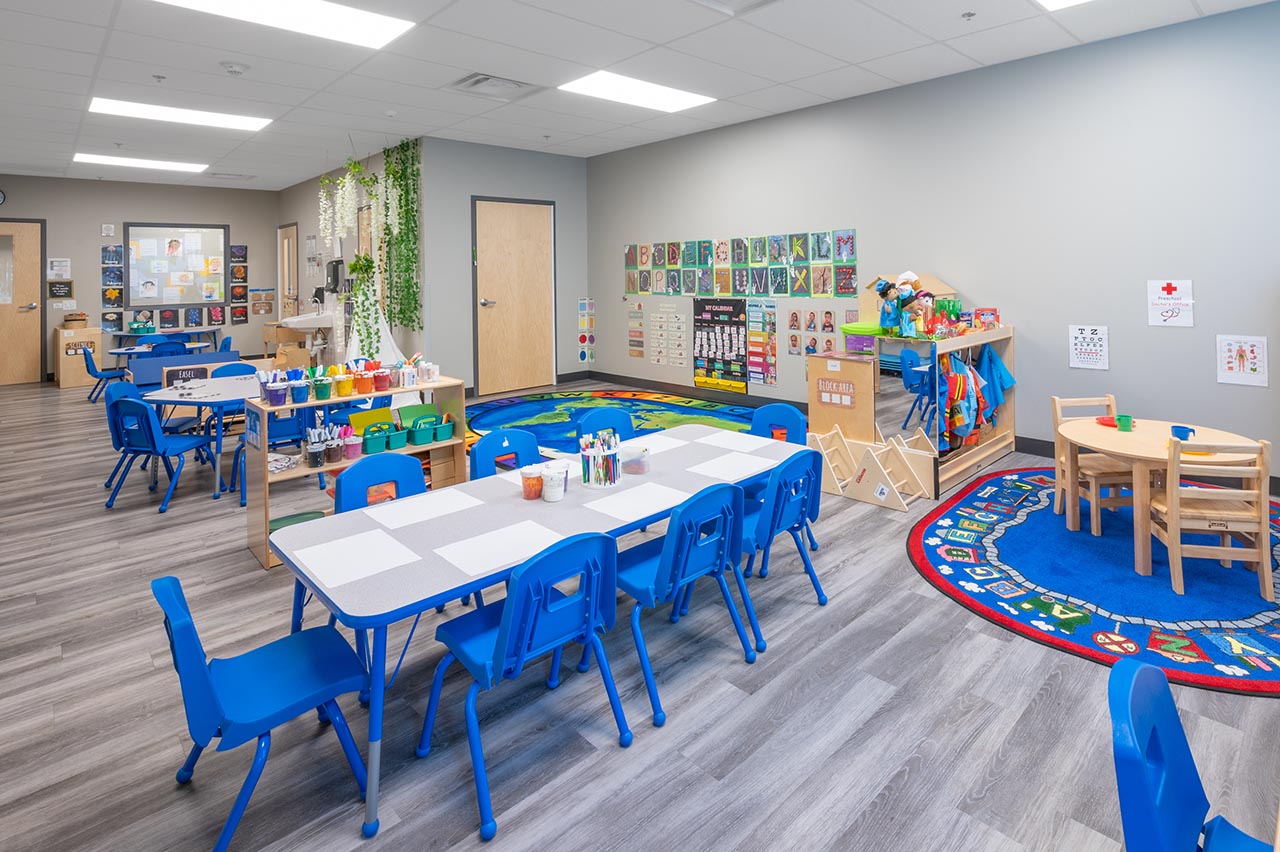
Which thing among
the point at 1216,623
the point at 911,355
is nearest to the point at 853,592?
the point at 1216,623

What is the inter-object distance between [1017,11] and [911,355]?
2.14 metres

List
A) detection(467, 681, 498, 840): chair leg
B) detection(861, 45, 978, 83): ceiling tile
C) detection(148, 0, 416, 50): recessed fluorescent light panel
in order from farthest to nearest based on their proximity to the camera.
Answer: detection(861, 45, 978, 83): ceiling tile, detection(148, 0, 416, 50): recessed fluorescent light panel, detection(467, 681, 498, 840): chair leg

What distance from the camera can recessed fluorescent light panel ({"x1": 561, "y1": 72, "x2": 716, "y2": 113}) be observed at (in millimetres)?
5750

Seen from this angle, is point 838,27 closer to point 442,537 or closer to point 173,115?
point 442,537

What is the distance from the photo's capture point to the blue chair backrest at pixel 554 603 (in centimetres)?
196

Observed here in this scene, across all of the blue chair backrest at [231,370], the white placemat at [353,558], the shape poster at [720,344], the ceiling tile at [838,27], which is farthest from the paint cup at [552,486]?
the shape poster at [720,344]

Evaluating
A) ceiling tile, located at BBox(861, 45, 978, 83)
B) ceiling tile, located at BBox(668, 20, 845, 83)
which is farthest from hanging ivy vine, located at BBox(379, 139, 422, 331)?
ceiling tile, located at BBox(861, 45, 978, 83)

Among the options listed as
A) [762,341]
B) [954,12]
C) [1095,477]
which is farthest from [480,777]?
[762,341]

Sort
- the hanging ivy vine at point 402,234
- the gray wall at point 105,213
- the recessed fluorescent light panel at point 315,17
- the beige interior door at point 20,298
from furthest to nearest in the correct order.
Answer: the gray wall at point 105,213 < the beige interior door at point 20,298 < the hanging ivy vine at point 402,234 < the recessed fluorescent light panel at point 315,17

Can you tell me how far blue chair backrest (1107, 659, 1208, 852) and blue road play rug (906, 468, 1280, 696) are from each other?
1739 mm

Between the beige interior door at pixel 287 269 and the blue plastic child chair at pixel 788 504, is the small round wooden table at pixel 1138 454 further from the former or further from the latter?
the beige interior door at pixel 287 269

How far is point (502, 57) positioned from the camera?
5.09 metres

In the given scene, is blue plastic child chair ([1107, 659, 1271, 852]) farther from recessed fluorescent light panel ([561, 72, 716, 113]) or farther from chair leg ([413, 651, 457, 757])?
recessed fluorescent light panel ([561, 72, 716, 113])

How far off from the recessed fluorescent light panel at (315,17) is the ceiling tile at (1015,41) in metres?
3.69
